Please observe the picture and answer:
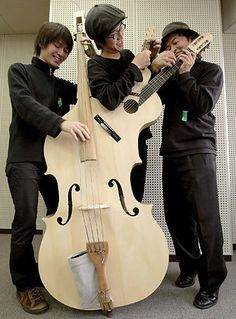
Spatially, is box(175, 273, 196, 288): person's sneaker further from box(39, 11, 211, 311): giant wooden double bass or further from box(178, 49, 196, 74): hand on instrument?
box(178, 49, 196, 74): hand on instrument

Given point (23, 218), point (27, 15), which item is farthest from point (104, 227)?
point (27, 15)

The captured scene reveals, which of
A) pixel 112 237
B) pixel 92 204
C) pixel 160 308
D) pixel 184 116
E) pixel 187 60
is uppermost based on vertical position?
pixel 187 60

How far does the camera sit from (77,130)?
115 cm

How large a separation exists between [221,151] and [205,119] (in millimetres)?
826

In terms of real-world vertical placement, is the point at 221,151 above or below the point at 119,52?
below

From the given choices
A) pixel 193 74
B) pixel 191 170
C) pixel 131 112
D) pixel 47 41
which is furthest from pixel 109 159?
pixel 47 41

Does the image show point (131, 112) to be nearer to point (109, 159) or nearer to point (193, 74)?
point (109, 159)

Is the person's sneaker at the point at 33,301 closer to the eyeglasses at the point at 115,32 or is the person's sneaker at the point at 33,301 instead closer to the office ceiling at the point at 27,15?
the eyeglasses at the point at 115,32

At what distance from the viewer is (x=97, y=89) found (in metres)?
1.24

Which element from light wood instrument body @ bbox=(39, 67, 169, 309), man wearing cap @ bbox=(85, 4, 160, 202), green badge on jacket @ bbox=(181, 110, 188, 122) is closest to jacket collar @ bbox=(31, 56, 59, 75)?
man wearing cap @ bbox=(85, 4, 160, 202)

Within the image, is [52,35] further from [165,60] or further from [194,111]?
[194,111]

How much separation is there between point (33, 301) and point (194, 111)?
1151mm

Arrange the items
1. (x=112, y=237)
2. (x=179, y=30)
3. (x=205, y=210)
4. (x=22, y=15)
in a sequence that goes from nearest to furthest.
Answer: (x=112, y=237) → (x=205, y=210) → (x=179, y=30) → (x=22, y=15)

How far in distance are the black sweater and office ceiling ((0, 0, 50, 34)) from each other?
148cm
